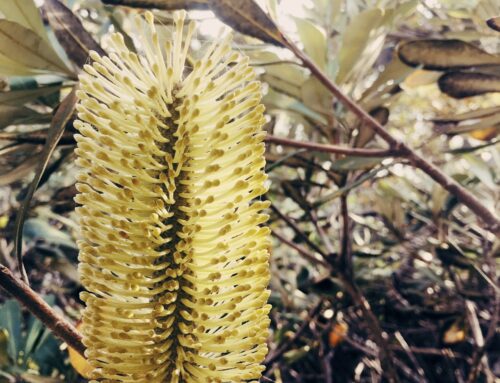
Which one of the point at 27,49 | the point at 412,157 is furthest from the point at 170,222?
the point at 412,157

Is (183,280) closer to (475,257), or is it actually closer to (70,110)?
(70,110)

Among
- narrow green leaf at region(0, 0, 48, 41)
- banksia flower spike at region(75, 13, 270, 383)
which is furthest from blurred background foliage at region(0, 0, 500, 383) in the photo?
banksia flower spike at region(75, 13, 270, 383)

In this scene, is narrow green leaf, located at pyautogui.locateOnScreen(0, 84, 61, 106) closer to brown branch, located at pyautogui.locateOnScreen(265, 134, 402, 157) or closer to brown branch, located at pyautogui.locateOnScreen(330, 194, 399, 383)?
brown branch, located at pyautogui.locateOnScreen(265, 134, 402, 157)

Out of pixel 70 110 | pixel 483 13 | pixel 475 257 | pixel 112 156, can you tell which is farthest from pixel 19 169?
pixel 475 257

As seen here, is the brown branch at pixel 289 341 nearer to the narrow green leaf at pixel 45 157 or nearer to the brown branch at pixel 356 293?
the brown branch at pixel 356 293

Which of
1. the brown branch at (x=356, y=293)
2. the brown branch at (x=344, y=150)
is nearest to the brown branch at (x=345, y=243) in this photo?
the brown branch at (x=356, y=293)

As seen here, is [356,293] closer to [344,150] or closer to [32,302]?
[344,150]
